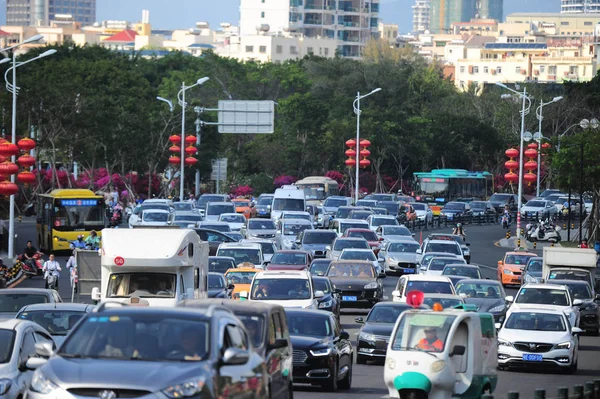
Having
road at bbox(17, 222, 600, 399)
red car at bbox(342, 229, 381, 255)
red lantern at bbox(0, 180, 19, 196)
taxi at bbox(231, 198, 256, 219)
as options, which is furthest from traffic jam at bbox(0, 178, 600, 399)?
taxi at bbox(231, 198, 256, 219)

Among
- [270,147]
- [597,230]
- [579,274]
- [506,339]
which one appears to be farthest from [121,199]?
[506,339]

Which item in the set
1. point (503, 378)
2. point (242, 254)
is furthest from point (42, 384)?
point (242, 254)

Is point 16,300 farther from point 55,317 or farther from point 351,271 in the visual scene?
point 351,271

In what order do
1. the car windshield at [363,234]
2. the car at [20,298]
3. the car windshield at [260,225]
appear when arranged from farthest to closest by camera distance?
the car windshield at [260,225]
the car windshield at [363,234]
the car at [20,298]

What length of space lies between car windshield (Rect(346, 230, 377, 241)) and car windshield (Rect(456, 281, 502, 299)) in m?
→ 18.6

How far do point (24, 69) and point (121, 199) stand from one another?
23.6m

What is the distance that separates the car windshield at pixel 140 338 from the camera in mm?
12469

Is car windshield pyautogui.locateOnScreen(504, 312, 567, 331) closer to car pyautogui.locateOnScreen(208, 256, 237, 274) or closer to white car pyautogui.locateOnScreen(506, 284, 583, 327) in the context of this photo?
white car pyautogui.locateOnScreen(506, 284, 583, 327)

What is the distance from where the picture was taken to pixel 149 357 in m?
12.4

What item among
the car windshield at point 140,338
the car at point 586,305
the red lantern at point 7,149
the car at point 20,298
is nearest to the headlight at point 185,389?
the car windshield at point 140,338

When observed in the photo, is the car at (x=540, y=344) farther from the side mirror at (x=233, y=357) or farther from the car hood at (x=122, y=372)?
the car hood at (x=122, y=372)

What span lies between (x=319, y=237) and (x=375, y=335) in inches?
970

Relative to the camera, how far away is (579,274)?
4066 centimetres

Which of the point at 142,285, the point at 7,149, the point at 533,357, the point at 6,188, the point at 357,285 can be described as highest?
the point at 7,149
